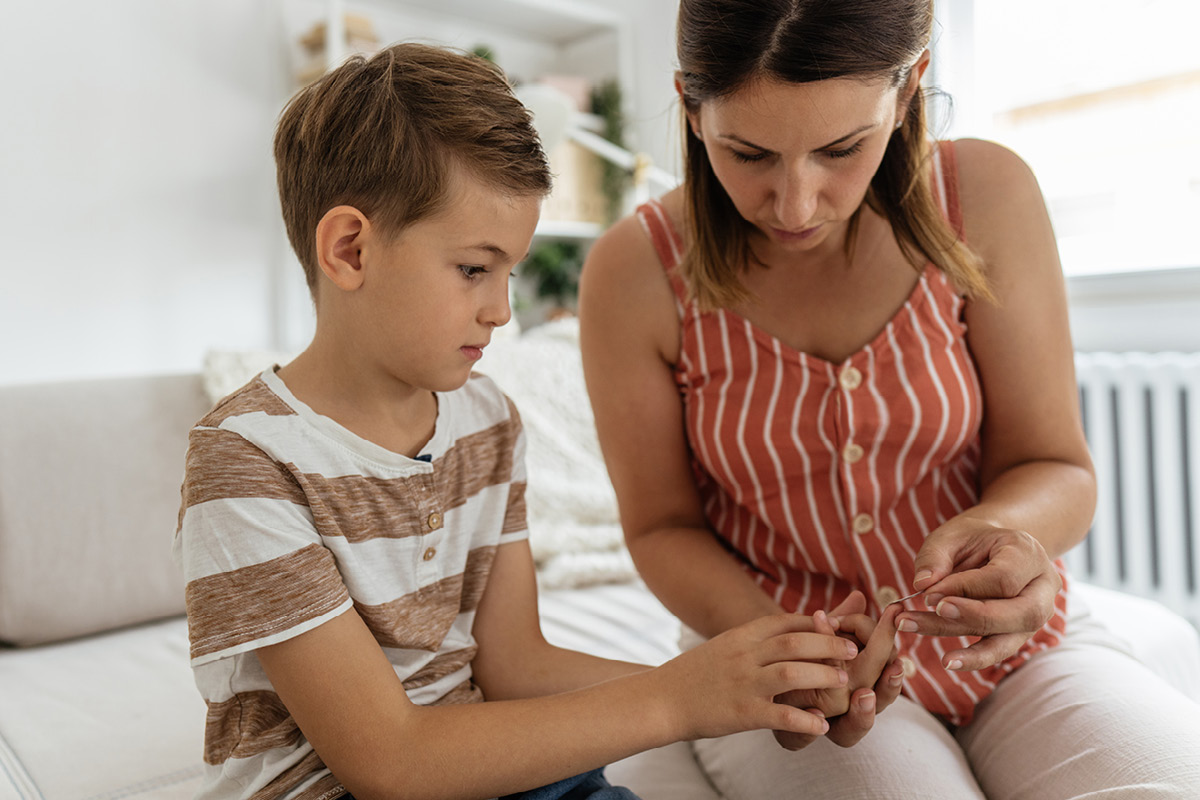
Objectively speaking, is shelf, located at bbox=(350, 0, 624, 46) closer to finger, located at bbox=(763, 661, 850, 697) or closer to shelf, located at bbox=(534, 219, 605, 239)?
shelf, located at bbox=(534, 219, 605, 239)

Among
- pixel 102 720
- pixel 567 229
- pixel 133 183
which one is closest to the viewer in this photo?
pixel 102 720

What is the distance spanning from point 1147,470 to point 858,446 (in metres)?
1.35

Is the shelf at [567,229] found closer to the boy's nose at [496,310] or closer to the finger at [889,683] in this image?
the boy's nose at [496,310]

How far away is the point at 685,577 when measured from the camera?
97cm

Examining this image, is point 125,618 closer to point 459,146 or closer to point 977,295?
point 459,146

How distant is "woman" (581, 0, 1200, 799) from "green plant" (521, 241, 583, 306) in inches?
67.0

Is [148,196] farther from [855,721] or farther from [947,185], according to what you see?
[855,721]

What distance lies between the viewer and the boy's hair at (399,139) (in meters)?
0.72

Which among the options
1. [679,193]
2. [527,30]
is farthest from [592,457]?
[527,30]

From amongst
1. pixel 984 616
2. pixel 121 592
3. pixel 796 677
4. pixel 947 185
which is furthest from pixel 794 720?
pixel 121 592

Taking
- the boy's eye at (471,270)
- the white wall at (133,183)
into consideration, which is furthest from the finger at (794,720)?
the white wall at (133,183)

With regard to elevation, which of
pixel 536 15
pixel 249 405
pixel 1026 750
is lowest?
pixel 1026 750

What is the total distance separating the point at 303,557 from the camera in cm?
67

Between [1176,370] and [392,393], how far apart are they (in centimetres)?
169
